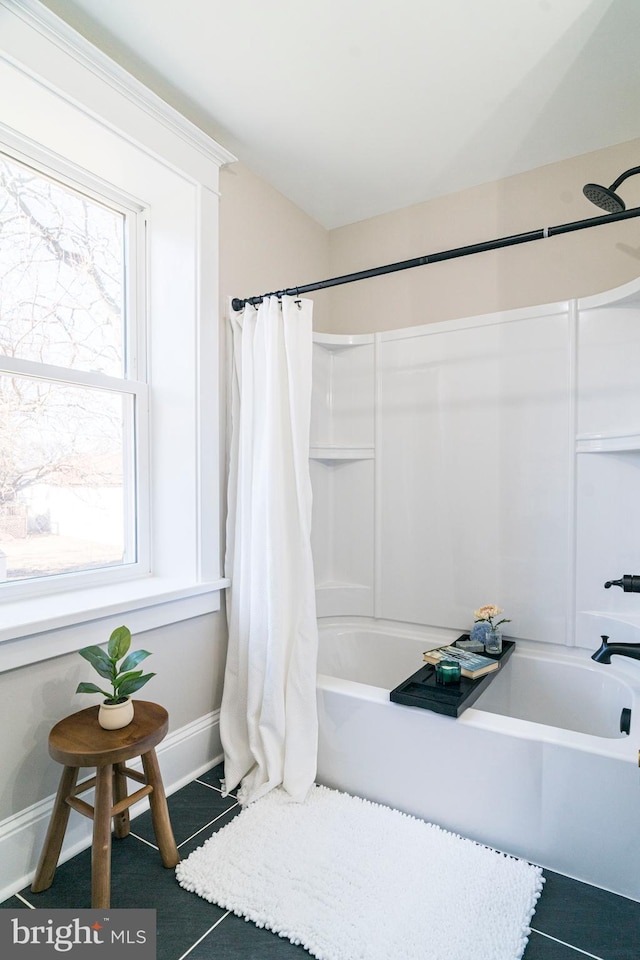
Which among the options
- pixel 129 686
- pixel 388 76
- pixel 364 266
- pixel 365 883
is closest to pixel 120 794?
pixel 129 686

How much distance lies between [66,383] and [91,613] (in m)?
0.82

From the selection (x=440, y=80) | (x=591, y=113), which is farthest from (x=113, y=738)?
(x=591, y=113)

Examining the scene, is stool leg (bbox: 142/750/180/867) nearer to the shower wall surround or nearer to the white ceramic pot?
the white ceramic pot

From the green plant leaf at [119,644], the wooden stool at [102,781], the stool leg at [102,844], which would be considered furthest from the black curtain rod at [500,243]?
the stool leg at [102,844]

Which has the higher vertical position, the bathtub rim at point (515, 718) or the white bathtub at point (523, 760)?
the bathtub rim at point (515, 718)

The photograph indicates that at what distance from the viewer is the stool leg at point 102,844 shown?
1370 millimetres

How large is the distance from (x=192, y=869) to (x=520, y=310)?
2422 mm

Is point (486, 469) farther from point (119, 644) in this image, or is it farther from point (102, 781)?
point (102, 781)

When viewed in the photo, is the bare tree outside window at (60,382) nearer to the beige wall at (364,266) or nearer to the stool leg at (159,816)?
the beige wall at (364,266)

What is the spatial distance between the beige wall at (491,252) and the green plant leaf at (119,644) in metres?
2.02

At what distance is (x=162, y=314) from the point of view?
2219 millimetres

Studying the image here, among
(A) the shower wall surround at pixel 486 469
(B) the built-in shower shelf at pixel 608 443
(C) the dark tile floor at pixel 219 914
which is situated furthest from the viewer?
(A) the shower wall surround at pixel 486 469

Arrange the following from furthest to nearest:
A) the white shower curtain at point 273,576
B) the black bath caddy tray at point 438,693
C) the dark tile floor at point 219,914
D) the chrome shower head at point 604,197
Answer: the white shower curtain at point 273,576
the black bath caddy tray at point 438,693
the chrome shower head at point 604,197
the dark tile floor at point 219,914

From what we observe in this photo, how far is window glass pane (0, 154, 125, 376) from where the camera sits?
72.5 inches
